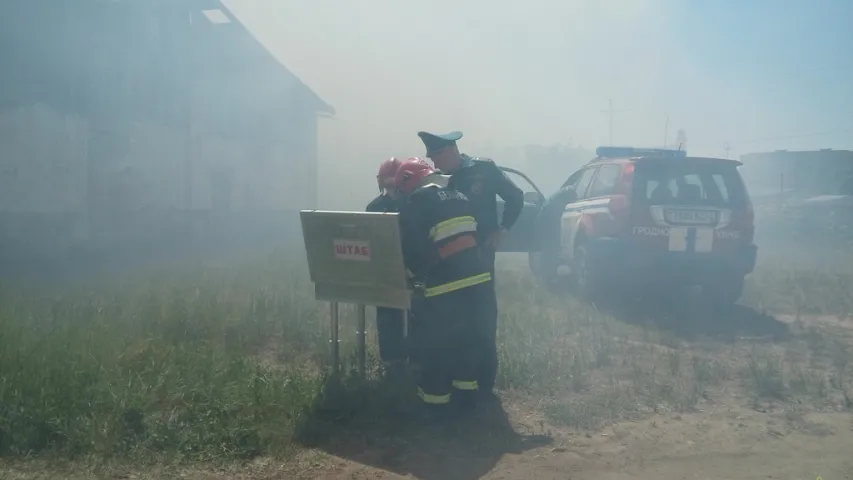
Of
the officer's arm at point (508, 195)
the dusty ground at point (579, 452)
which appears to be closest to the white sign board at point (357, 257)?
the dusty ground at point (579, 452)

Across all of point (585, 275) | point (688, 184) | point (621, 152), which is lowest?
point (585, 275)

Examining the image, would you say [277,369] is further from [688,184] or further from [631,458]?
[688,184]

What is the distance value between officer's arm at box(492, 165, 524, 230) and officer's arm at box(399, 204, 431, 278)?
39.3 inches

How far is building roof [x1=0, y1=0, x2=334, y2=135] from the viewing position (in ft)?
45.8

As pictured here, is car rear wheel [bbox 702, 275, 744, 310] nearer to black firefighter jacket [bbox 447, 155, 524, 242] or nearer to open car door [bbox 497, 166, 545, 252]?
open car door [bbox 497, 166, 545, 252]

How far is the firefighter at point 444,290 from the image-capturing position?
15.0ft

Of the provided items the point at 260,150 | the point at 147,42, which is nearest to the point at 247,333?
the point at 147,42

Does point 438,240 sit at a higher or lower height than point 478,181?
lower

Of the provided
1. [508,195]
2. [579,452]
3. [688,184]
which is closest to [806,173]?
[688,184]

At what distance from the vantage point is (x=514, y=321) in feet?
22.5

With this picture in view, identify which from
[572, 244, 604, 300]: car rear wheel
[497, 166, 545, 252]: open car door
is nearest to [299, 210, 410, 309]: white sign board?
[497, 166, 545, 252]: open car door

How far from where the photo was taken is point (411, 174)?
489 centimetres

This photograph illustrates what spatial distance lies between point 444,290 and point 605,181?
441 cm

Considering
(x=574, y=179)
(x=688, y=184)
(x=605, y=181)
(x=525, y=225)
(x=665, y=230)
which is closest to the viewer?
(x=665, y=230)
